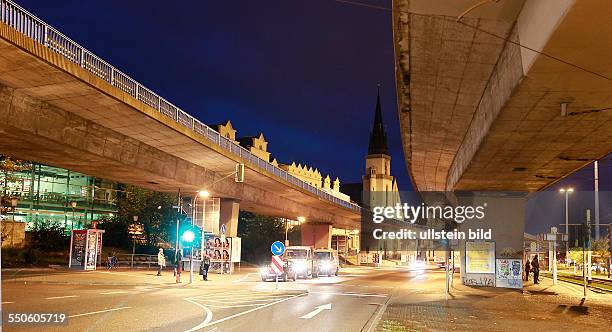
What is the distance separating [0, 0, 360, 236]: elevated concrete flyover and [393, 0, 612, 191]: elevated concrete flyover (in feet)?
37.8

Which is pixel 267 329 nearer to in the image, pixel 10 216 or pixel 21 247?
pixel 21 247

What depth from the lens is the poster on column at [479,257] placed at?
30.1m

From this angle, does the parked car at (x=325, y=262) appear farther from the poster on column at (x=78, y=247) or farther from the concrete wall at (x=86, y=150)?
the poster on column at (x=78, y=247)

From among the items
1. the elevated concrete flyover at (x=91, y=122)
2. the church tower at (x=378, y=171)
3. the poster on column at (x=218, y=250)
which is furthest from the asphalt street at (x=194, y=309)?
the church tower at (x=378, y=171)

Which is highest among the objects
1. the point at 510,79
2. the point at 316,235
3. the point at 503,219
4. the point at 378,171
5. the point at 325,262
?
the point at 378,171

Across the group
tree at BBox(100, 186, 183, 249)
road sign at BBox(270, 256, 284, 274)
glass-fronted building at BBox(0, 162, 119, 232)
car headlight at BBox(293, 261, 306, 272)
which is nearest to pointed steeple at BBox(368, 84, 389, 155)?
glass-fronted building at BBox(0, 162, 119, 232)

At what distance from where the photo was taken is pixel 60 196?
64562 millimetres

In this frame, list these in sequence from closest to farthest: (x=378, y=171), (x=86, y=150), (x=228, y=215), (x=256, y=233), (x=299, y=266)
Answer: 1. (x=86, y=150)
2. (x=299, y=266)
3. (x=228, y=215)
4. (x=256, y=233)
5. (x=378, y=171)

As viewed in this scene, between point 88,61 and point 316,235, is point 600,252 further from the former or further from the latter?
point 88,61

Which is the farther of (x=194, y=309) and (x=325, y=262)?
(x=325, y=262)

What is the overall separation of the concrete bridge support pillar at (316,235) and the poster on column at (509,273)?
46577 millimetres

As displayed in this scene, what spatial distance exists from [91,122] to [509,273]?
855 inches

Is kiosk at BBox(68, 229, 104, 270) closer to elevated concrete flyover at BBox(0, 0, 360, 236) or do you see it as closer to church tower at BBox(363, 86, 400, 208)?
elevated concrete flyover at BBox(0, 0, 360, 236)

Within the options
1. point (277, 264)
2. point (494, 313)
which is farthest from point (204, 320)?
point (277, 264)
